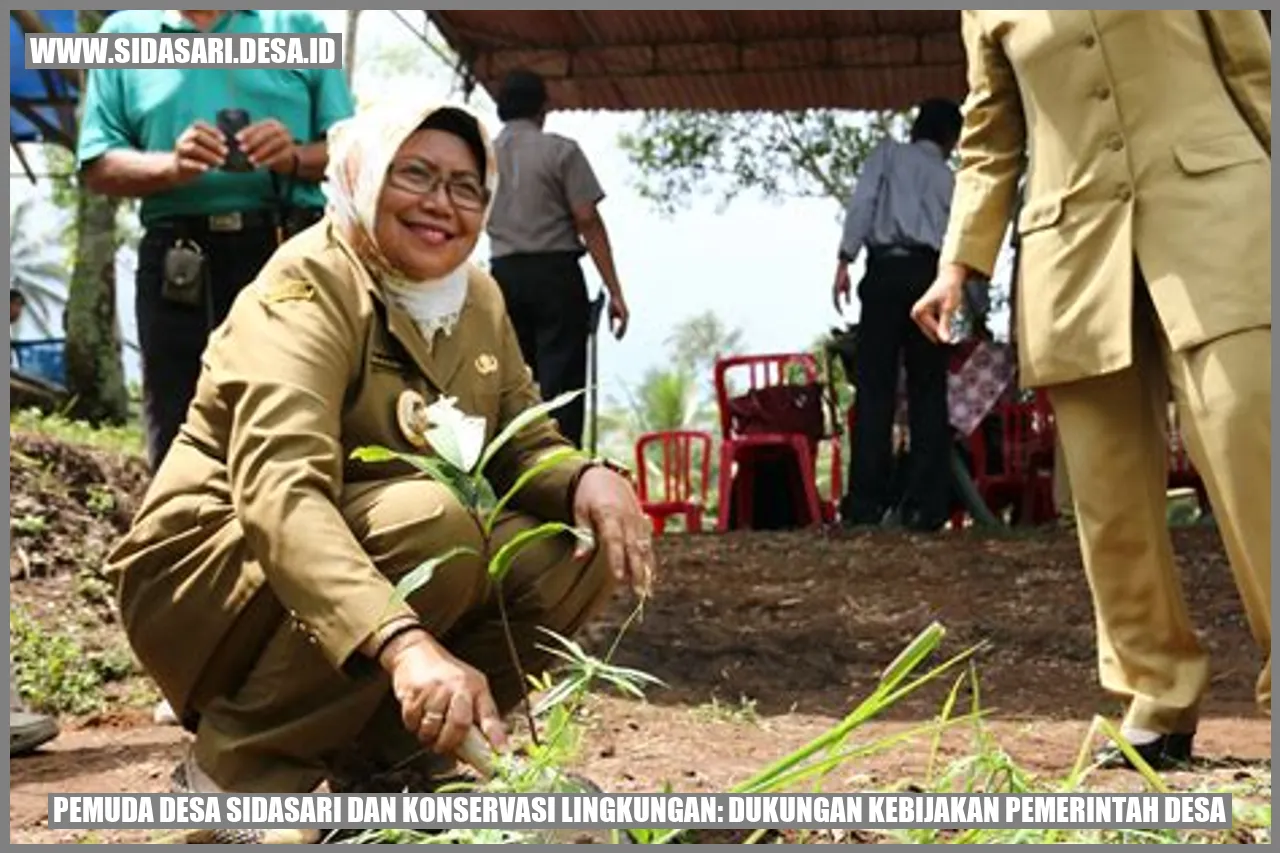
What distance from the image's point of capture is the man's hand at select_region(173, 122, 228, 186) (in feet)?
10.9

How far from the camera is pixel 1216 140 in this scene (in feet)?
8.76

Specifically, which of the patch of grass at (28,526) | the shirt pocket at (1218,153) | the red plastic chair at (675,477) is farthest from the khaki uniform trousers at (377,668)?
the red plastic chair at (675,477)

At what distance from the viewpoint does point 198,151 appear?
332 centimetres

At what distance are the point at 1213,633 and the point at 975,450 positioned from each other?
3088 mm

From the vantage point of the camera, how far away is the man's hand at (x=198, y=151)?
3314 mm

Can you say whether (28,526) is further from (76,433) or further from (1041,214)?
(1041,214)

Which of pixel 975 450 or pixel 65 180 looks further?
pixel 65 180

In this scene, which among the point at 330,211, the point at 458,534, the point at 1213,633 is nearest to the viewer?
the point at 458,534

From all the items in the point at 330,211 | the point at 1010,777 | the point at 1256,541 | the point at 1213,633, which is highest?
the point at 330,211

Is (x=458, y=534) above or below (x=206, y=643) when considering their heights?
above
